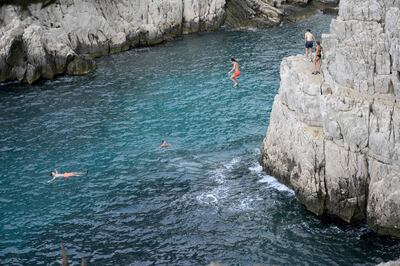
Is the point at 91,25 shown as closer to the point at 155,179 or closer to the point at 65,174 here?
the point at 65,174

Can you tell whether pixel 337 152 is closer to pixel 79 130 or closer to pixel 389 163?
pixel 389 163

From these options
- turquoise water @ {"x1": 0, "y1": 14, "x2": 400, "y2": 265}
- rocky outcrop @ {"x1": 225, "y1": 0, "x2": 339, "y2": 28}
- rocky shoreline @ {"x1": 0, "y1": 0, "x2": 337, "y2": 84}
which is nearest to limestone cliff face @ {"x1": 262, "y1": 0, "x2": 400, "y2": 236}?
turquoise water @ {"x1": 0, "y1": 14, "x2": 400, "y2": 265}

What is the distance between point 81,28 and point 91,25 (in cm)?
143

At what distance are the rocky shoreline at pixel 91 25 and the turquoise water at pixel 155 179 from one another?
9.99 ft

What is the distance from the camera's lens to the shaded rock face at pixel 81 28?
195 feet

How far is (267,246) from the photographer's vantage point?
89.5 feet

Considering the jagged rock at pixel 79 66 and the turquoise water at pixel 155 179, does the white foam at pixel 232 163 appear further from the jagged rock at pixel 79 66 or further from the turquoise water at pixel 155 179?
the jagged rock at pixel 79 66

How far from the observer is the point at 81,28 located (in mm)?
68812

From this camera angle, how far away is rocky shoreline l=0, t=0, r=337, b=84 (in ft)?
195

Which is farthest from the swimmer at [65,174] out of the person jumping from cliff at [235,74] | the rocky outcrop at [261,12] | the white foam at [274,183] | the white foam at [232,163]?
the rocky outcrop at [261,12]

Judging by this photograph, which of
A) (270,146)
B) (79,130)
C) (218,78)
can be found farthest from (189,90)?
(270,146)

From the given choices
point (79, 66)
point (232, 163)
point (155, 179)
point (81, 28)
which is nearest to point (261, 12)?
point (81, 28)

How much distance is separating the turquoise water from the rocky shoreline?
3.04 meters

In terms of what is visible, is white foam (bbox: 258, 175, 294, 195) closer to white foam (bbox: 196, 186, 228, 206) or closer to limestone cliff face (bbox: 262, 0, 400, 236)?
limestone cliff face (bbox: 262, 0, 400, 236)
